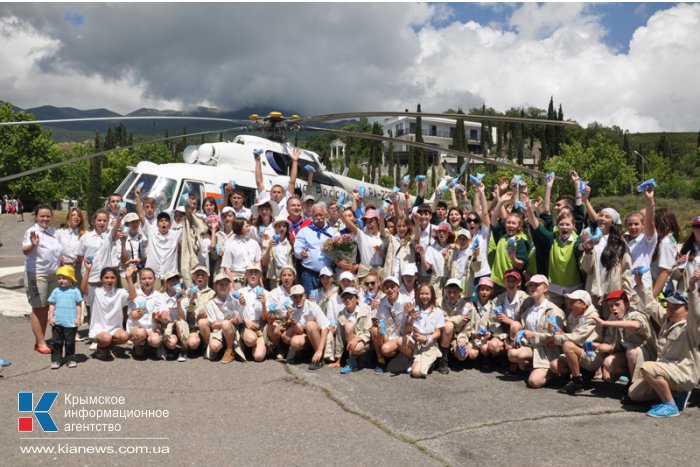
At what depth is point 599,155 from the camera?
2080 inches

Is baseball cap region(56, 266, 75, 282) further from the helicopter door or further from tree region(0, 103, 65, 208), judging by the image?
tree region(0, 103, 65, 208)

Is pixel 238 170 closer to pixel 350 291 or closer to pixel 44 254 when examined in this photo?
pixel 44 254

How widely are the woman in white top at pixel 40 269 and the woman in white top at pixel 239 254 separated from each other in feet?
7.38

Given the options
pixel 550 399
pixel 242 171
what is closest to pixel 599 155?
pixel 242 171

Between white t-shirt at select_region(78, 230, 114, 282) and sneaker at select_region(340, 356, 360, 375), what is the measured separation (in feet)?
12.1

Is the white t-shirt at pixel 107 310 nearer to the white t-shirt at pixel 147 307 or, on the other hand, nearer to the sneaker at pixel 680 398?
the white t-shirt at pixel 147 307

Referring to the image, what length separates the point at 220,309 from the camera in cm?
691

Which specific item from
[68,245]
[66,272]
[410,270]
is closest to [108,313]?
[66,272]

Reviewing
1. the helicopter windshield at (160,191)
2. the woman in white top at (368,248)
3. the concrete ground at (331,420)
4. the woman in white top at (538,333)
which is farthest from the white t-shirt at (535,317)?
the helicopter windshield at (160,191)

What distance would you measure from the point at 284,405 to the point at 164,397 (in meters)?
1.24

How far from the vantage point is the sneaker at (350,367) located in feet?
20.8

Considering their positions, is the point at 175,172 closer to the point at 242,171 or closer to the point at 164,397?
the point at 242,171

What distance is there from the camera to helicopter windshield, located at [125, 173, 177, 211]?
1002 cm

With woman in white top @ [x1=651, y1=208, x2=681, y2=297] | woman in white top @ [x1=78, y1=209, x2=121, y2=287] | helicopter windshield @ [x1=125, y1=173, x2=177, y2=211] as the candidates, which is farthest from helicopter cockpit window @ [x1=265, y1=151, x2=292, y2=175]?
woman in white top @ [x1=651, y1=208, x2=681, y2=297]
